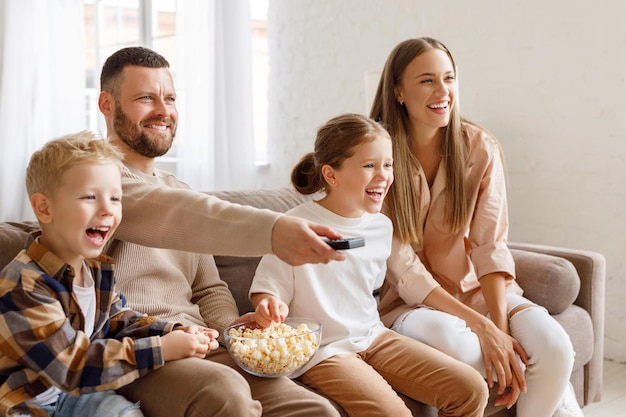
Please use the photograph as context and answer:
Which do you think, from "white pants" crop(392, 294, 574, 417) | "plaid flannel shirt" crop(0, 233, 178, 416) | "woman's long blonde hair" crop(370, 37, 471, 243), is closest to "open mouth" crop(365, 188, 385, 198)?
"woman's long blonde hair" crop(370, 37, 471, 243)

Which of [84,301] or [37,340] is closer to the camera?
[37,340]

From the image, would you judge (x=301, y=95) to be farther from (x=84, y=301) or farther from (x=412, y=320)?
(x=84, y=301)

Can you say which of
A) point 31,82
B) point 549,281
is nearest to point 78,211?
point 549,281

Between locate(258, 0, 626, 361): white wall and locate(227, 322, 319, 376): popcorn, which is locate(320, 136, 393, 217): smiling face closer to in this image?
locate(227, 322, 319, 376): popcorn

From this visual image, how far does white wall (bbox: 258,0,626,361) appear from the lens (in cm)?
307

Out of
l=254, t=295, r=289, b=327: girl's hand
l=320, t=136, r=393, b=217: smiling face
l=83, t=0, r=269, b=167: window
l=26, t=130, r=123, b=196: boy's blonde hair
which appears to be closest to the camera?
l=26, t=130, r=123, b=196: boy's blonde hair

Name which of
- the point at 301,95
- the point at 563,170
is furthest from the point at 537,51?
the point at 301,95

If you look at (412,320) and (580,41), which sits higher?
(580,41)

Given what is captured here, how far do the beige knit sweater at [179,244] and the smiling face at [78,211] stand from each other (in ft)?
0.43

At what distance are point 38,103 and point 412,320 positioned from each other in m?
2.90

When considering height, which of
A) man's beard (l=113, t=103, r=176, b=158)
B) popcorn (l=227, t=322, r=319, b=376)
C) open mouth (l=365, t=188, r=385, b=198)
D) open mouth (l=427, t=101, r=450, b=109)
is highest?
open mouth (l=427, t=101, r=450, b=109)

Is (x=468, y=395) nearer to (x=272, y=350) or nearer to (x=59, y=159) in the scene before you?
(x=272, y=350)

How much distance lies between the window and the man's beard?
2773mm

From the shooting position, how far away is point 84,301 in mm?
1348
